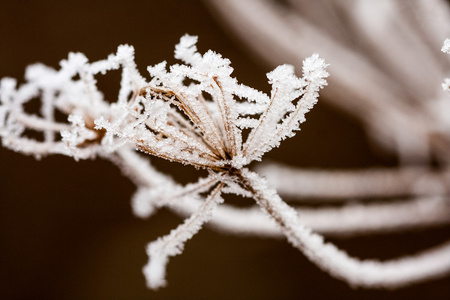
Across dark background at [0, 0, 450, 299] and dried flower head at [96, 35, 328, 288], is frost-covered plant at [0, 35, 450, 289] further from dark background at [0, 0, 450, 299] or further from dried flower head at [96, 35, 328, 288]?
dark background at [0, 0, 450, 299]

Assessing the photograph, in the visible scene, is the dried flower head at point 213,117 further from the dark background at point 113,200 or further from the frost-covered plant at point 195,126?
the dark background at point 113,200

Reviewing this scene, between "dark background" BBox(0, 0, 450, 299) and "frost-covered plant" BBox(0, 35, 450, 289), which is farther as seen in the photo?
"dark background" BBox(0, 0, 450, 299)

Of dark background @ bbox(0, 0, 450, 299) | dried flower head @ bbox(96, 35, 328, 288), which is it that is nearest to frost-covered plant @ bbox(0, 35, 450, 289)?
dried flower head @ bbox(96, 35, 328, 288)

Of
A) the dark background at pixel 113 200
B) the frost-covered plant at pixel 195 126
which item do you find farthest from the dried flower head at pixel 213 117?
the dark background at pixel 113 200

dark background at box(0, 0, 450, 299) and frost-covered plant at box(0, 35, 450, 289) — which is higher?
dark background at box(0, 0, 450, 299)

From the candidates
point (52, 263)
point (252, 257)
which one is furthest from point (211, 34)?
point (52, 263)

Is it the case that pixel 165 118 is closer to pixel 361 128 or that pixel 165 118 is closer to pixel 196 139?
pixel 196 139

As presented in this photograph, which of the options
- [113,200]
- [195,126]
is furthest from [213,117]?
[113,200]
